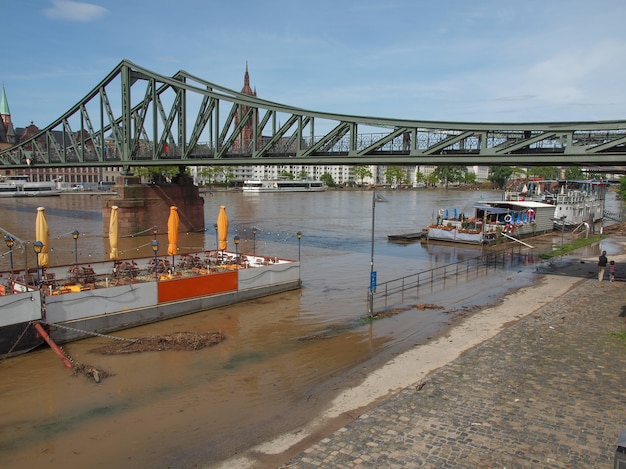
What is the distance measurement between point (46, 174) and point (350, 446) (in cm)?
17741

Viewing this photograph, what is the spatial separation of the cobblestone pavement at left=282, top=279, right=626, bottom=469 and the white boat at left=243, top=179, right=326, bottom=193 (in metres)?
145

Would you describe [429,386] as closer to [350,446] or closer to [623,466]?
[350,446]

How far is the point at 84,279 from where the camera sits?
2019cm

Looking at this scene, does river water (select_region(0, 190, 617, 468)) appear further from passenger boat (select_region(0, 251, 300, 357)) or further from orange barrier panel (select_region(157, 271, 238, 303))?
orange barrier panel (select_region(157, 271, 238, 303))

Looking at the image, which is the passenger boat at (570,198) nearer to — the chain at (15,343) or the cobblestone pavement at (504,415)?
the cobblestone pavement at (504,415)

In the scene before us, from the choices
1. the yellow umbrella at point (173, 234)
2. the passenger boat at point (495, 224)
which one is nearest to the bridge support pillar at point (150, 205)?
the passenger boat at point (495, 224)

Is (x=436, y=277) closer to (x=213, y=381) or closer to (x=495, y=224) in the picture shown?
(x=213, y=381)

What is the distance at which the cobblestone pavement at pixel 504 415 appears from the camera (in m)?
9.64

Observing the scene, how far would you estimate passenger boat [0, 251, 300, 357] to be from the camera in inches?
645

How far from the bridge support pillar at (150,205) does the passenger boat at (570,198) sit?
124 feet

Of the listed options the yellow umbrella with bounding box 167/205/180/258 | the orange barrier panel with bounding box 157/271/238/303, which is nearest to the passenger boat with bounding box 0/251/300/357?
the orange barrier panel with bounding box 157/271/238/303

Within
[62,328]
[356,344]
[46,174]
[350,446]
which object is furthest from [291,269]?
[46,174]

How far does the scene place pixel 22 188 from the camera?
129 metres

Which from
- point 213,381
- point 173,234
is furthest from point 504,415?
point 173,234
